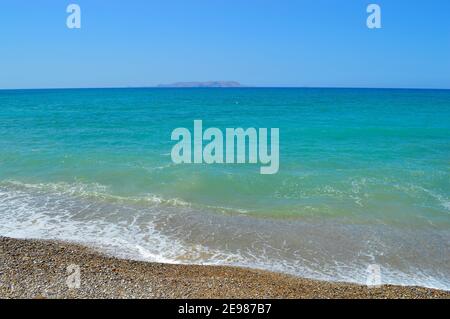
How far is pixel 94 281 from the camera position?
802 cm

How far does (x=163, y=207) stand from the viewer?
45.6ft

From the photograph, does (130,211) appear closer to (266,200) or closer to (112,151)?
(266,200)

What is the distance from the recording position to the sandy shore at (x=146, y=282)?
753 cm

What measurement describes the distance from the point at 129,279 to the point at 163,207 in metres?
5.79

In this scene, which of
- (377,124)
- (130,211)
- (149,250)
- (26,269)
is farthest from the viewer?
(377,124)

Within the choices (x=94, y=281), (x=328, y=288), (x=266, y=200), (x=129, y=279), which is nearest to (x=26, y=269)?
(x=94, y=281)

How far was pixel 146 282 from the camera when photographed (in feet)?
26.4

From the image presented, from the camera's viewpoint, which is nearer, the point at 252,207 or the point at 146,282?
the point at 146,282

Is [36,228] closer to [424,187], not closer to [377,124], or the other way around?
[424,187]

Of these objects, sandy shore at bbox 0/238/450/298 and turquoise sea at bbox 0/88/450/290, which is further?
turquoise sea at bbox 0/88/450/290

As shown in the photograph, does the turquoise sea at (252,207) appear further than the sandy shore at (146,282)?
Yes

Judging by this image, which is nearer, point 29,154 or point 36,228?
point 36,228

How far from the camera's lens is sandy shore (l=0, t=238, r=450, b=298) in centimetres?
753
